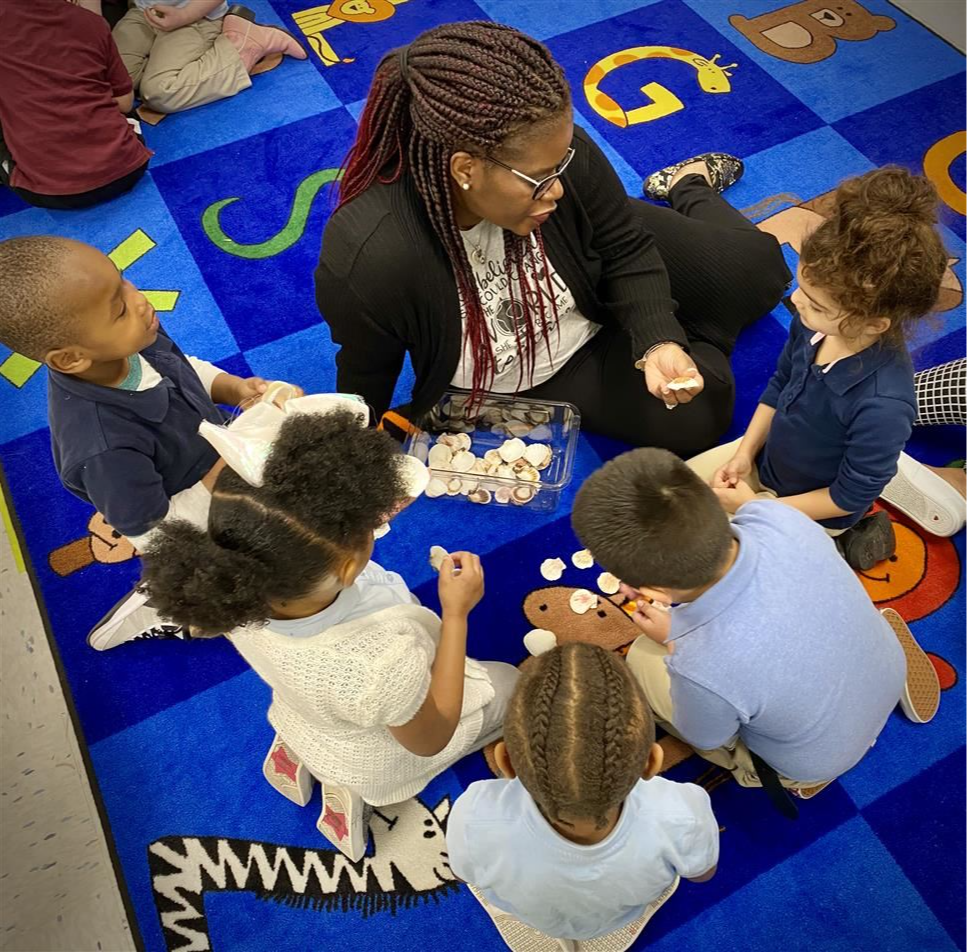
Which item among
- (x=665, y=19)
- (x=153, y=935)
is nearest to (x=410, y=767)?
(x=153, y=935)

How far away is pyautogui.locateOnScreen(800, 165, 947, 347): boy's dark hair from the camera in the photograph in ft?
3.99

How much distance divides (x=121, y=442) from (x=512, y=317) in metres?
0.80

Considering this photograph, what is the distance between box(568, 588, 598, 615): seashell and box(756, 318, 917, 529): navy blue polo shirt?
0.46m

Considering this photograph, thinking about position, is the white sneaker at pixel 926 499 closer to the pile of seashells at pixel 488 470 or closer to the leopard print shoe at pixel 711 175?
the pile of seashells at pixel 488 470

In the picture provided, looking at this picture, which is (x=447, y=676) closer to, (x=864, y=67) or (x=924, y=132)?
(x=924, y=132)

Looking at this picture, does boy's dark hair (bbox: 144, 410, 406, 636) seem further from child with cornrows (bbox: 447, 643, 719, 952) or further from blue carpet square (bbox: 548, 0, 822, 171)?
blue carpet square (bbox: 548, 0, 822, 171)

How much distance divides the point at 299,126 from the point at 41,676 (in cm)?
189

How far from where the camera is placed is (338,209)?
1.46 m

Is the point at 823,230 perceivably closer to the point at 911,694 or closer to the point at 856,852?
the point at 911,694

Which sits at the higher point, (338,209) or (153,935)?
(338,209)

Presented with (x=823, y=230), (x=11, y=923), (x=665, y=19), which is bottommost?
(x=11, y=923)

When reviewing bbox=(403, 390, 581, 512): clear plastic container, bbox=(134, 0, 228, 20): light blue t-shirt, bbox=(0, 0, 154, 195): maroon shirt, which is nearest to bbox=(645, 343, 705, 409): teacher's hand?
bbox=(403, 390, 581, 512): clear plastic container

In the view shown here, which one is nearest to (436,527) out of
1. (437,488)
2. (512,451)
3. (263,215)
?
(437,488)

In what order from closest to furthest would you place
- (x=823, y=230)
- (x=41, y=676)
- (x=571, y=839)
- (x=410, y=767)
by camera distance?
(x=571, y=839)
(x=823, y=230)
(x=410, y=767)
(x=41, y=676)
